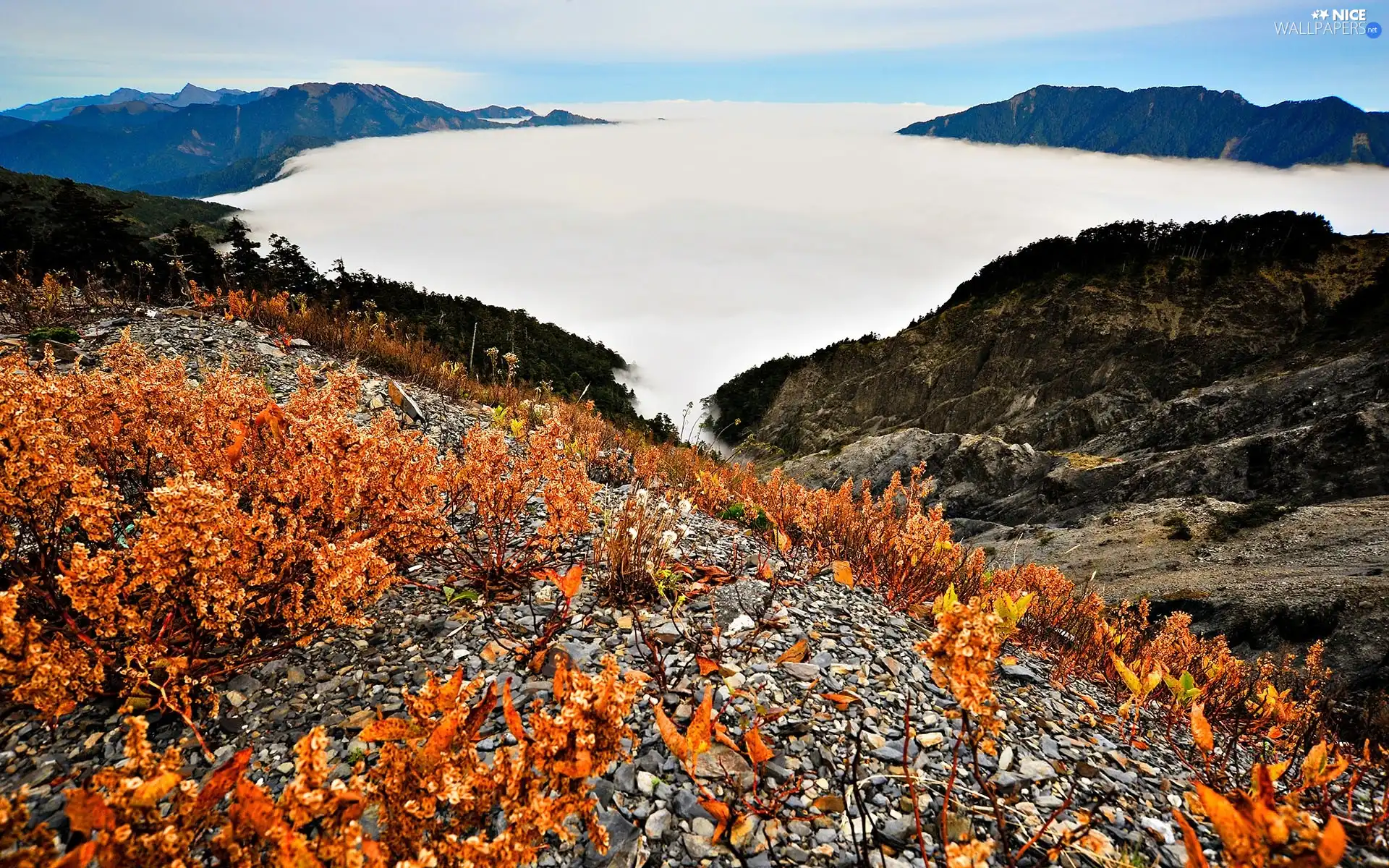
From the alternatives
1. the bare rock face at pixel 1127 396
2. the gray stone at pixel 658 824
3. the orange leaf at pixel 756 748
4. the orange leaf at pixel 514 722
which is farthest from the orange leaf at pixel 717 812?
the bare rock face at pixel 1127 396

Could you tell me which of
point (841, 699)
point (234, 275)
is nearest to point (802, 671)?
point (841, 699)

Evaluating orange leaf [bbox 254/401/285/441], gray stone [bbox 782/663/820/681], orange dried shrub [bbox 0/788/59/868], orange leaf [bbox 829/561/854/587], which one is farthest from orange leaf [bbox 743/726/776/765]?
orange leaf [bbox 254/401/285/441]

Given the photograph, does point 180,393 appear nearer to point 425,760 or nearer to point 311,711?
point 311,711

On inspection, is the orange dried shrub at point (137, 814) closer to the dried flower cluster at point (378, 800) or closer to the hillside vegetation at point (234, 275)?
the dried flower cluster at point (378, 800)

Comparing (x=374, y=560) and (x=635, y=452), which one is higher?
(x=374, y=560)

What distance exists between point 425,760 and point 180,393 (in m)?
4.70

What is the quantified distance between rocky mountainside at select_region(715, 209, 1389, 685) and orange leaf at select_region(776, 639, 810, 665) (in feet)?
16.9

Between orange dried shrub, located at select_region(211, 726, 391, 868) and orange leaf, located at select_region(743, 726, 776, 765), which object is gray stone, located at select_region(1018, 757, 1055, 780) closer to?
orange leaf, located at select_region(743, 726, 776, 765)

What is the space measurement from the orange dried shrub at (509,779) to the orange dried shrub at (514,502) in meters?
2.55

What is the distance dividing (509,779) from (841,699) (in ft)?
8.25

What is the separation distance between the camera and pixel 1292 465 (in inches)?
866

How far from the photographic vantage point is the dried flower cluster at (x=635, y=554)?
486 cm

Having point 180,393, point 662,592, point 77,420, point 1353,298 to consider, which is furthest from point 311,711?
point 1353,298

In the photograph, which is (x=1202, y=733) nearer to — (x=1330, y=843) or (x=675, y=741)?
(x=1330, y=843)
